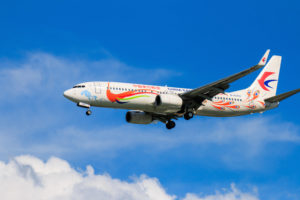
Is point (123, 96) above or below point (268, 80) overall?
below

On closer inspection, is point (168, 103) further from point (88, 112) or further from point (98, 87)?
point (88, 112)

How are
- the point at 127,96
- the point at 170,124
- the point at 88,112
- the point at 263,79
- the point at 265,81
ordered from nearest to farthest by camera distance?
1. the point at 88,112
2. the point at 127,96
3. the point at 170,124
4. the point at 265,81
5. the point at 263,79

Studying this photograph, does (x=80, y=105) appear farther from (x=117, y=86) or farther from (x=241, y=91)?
(x=241, y=91)

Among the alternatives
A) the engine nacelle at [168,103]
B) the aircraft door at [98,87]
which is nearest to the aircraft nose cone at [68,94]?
the aircraft door at [98,87]

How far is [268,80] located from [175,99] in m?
15.1

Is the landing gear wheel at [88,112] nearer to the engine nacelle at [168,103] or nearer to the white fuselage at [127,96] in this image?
the white fuselage at [127,96]

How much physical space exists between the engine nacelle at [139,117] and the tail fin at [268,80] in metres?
12.6

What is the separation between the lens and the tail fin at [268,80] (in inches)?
2234

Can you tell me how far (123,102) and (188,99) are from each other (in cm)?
726

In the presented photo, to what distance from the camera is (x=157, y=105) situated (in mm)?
48719

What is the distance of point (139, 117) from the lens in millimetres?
55000

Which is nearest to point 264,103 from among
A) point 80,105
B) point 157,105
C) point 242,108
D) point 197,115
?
point 242,108

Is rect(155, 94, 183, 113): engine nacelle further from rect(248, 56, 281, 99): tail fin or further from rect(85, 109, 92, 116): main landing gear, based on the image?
rect(248, 56, 281, 99): tail fin

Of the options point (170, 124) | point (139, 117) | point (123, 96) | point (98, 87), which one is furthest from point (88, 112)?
point (170, 124)
